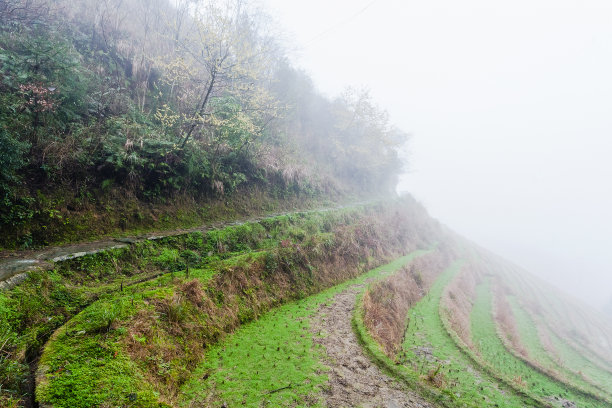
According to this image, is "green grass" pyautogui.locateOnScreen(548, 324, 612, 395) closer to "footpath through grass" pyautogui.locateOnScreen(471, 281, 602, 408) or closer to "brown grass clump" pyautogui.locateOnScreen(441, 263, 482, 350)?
"footpath through grass" pyautogui.locateOnScreen(471, 281, 602, 408)

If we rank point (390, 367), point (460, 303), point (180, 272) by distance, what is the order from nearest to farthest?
point (390, 367)
point (180, 272)
point (460, 303)

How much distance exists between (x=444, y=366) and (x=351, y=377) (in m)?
4.94

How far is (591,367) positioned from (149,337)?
27475 millimetres

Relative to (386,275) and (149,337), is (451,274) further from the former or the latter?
(149,337)

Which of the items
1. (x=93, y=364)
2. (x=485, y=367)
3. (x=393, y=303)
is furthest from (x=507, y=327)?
(x=93, y=364)

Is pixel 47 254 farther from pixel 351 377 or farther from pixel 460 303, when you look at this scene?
pixel 460 303

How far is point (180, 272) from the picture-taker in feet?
29.3

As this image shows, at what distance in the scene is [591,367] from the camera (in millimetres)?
18875

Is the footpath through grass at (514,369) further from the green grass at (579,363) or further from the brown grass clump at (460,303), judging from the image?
the green grass at (579,363)

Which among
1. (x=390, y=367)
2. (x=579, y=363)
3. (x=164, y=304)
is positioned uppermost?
(x=164, y=304)

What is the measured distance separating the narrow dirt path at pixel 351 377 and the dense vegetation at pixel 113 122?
7.91 m

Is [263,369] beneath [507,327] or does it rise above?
above

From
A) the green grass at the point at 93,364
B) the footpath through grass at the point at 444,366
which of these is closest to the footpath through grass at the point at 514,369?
the footpath through grass at the point at 444,366

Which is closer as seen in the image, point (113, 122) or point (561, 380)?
point (113, 122)
